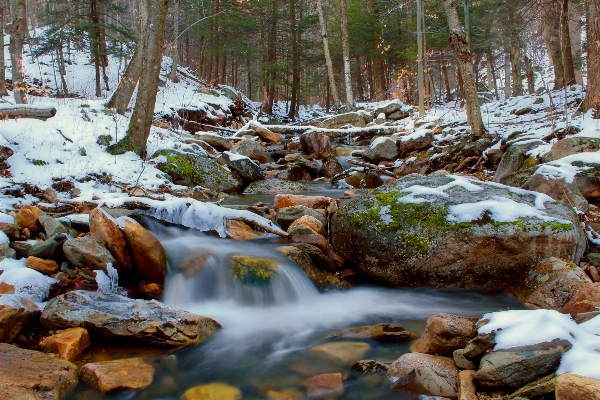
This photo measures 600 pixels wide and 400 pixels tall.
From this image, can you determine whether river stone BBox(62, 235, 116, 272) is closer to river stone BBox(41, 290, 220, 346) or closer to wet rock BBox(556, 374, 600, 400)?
river stone BBox(41, 290, 220, 346)

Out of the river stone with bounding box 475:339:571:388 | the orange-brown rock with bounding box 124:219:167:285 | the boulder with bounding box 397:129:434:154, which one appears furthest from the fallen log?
the boulder with bounding box 397:129:434:154

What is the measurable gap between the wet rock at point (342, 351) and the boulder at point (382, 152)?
10278 mm

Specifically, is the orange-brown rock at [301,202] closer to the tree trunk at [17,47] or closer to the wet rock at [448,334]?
the wet rock at [448,334]

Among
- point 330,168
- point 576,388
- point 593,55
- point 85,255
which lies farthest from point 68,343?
point 593,55

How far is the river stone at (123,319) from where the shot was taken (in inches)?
138

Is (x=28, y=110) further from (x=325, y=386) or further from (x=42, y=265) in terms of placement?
(x=325, y=386)

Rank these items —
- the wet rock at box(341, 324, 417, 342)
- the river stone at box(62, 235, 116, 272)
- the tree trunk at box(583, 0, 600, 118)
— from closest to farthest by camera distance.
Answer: the wet rock at box(341, 324, 417, 342) → the river stone at box(62, 235, 116, 272) → the tree trunk at box(583, 0, 600, 118)

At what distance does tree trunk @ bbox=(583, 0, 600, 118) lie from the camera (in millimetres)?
8750

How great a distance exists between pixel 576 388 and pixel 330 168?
1067 cm

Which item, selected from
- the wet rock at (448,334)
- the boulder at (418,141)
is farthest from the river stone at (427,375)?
the boulder at (418,141)

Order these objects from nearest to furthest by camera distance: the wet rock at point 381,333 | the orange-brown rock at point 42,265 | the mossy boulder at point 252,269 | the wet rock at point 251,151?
the wet rock at point 381,333 → the orange-brown rock at point 42,265 → the mossy boulder at point 252,269 → the wet rock at point 251,151

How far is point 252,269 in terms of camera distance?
4.91 m

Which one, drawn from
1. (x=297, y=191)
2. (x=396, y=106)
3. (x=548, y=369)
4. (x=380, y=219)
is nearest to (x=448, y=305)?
(x=380, y=219)

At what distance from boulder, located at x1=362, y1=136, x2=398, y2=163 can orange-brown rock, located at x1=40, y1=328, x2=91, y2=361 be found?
1119cm
